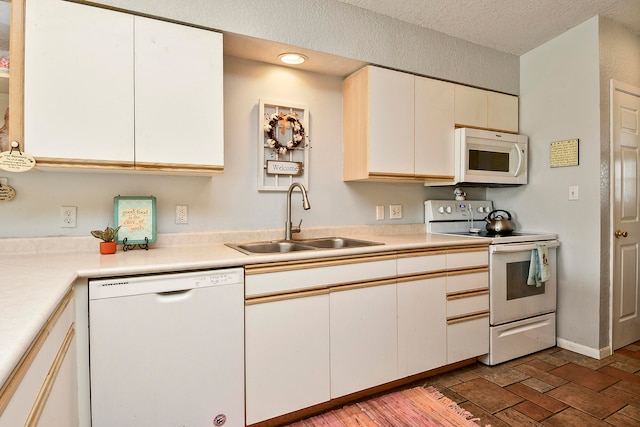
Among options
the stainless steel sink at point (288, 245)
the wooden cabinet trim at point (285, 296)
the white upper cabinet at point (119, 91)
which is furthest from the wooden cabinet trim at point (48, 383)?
the stainless steel sink at point (288, 245)

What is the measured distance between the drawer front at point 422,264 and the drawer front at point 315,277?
0.07m

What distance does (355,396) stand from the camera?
77.9 inches

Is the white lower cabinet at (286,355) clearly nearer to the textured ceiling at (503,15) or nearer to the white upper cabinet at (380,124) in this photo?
the white upper cabinet at (380,124)

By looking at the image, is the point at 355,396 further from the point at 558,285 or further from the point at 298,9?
the point at 298,9

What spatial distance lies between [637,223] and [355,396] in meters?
2.53

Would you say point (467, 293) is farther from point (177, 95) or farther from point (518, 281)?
point (177, 95)

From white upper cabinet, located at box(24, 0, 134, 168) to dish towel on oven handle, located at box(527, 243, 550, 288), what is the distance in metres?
2.59

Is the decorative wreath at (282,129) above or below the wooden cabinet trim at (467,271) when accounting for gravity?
above

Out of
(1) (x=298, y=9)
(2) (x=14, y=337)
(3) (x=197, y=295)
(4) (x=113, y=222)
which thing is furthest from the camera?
(1) (x=298, y=9)

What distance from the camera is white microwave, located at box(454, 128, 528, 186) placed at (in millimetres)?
2602

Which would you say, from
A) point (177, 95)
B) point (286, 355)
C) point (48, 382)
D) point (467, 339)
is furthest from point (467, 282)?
point (48, 382)

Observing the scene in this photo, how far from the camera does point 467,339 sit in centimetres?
229

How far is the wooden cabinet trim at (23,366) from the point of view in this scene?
25.2 inches

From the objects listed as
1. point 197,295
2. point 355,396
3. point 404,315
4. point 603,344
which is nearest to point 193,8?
point 197,295
